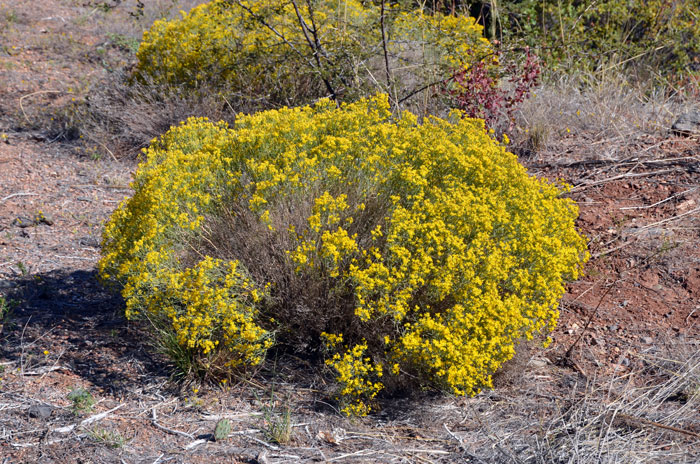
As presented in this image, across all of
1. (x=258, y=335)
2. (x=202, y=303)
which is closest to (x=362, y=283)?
(x=258, y=335)

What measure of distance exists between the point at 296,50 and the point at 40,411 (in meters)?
3.72

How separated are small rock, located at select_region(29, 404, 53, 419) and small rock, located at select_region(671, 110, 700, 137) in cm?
512

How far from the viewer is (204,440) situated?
3.06 m

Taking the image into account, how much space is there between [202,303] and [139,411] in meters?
0.64

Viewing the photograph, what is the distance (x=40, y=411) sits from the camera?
313 centimetres

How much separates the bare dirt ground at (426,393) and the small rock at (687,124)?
0.46 feet

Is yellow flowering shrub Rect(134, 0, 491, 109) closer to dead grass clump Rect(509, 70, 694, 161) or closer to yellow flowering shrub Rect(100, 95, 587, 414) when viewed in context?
dead grass clump Rect(509, 70, 694, 161)

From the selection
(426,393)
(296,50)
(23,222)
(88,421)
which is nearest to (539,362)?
(426,393)

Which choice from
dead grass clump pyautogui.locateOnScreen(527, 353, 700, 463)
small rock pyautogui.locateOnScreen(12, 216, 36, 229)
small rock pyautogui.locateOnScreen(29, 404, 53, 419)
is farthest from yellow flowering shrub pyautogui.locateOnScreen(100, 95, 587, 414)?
small rock pyautogui.locateOnScreen(12, 216, 36, 229)

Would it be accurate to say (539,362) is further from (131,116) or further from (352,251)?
(131,116)

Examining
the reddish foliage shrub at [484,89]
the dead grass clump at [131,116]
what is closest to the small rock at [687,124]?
the reddish foliage shrub at [484,89]

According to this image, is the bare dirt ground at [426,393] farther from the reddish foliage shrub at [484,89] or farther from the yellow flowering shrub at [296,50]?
the yellow flowering shrub at [296,50]

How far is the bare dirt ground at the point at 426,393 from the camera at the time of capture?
2939mm

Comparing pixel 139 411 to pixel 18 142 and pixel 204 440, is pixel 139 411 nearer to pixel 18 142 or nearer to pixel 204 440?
pixel 204 440
